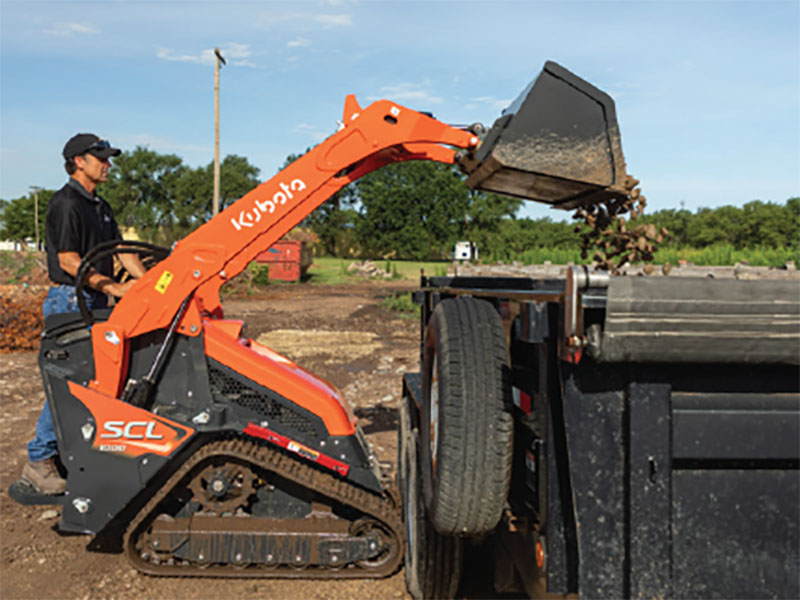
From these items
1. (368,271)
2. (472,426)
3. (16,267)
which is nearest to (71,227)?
(472,426)

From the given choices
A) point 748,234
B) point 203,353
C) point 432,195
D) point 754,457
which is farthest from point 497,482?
point 748,234

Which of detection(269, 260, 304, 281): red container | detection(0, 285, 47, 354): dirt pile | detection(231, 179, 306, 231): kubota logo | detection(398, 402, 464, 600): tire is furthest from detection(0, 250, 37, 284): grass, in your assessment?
detection(398, 402, 464, 600): tire

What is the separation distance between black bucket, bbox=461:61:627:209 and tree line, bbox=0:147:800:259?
45254mm

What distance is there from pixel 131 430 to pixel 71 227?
4.36ft

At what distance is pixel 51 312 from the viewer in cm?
420

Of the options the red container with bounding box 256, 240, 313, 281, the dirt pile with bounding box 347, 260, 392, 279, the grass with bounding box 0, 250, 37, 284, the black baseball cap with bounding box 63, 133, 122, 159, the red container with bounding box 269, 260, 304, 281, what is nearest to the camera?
the black baseball cap with bounding box 63, 133, 122, 159

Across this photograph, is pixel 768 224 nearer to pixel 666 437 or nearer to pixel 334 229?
pixel 334 229

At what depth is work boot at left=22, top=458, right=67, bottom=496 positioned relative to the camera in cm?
415

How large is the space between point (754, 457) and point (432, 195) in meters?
54.2

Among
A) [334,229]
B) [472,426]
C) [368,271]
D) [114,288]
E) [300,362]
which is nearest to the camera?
[472,426]

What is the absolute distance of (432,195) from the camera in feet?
182

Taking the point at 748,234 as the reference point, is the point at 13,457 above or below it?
below

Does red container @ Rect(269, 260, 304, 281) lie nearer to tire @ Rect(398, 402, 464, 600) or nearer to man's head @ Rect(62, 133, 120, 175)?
man's head @ Rect(62, 133, 120, 175)

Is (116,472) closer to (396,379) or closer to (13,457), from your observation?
(13,457)
